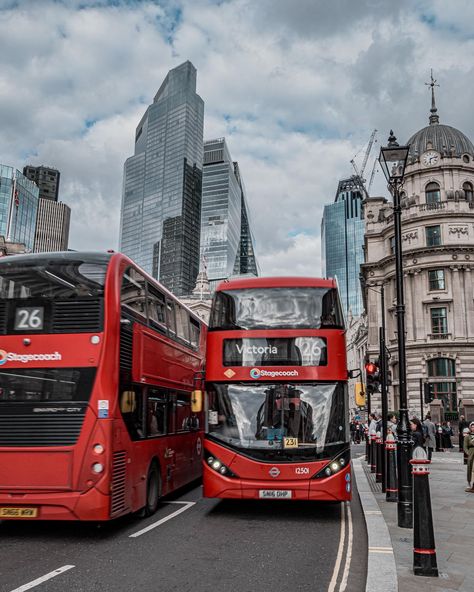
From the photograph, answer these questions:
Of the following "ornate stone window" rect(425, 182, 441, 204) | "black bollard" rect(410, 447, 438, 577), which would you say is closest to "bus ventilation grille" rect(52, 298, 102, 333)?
"black bollard" rect(410, 447, 438, 577)

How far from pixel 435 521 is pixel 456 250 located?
41098mm

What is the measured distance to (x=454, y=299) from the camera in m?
Result: 47.0

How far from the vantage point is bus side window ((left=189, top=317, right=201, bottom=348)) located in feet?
45.2

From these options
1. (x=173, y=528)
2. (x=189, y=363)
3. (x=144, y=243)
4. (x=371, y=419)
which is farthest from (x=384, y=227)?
(x=144, y=243)

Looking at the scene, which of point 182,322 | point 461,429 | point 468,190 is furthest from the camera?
point 468,190

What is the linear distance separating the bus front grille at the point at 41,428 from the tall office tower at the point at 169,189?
164792 mm

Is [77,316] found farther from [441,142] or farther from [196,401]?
[441,142]

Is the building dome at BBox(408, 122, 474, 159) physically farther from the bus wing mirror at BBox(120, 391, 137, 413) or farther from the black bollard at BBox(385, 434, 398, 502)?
the bus wing mirror at BBox(120, 391, 137, 413)

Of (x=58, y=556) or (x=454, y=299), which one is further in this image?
(x=454, y=299)

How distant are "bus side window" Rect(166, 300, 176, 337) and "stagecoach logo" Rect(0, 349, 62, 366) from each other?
346cm

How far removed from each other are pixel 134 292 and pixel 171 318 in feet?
7.97

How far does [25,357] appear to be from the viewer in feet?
26.5

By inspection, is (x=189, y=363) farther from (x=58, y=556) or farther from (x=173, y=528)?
(x=58, y=556)

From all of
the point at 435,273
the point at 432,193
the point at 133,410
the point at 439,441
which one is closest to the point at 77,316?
the point at 133,410
